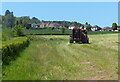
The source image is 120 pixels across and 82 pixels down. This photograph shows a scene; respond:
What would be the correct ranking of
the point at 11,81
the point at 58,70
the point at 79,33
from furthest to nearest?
the point at 79,33 → the point at 58,70 → the point at 11,81

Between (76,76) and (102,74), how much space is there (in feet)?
4.59

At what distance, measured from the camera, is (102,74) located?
534 inches

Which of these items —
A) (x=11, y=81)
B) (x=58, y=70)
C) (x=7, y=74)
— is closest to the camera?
(x=11, y=81)

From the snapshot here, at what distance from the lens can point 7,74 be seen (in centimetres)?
1255

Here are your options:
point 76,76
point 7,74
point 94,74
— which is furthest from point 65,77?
point 7,74

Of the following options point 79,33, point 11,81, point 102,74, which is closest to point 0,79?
point 11,81

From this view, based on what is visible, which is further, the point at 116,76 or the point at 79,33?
the point at 79,33

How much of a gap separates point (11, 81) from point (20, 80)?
1.28 feet

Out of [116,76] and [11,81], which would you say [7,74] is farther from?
[116,76]

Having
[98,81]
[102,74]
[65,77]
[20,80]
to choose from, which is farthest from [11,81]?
[102,74]

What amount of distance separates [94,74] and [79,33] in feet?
119

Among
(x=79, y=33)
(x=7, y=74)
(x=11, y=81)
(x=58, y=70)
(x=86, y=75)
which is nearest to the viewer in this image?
(x=11, y=81)

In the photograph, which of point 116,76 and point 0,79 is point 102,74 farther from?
point 0,79

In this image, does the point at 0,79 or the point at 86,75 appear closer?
the point at 0,79
